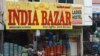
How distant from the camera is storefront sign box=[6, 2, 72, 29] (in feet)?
94.2

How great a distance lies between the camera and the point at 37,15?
29.6 metres

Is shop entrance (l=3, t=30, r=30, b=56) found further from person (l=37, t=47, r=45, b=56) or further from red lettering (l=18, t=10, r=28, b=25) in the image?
red lettering (l=18, t=10, r=28, b=25)

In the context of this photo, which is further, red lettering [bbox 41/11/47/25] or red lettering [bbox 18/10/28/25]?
red lettering [bbox 41/11/47/25]

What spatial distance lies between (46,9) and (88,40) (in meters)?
5.28

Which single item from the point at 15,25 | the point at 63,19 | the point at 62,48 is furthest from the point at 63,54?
the point at 15,25

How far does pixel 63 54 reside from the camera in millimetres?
31891

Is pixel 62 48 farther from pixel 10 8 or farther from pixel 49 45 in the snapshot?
pixel 10 8

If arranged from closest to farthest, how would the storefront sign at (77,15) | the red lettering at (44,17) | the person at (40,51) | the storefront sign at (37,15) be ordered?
the storefront sign at (37,15) < the red lettering at (44,17) < the person at (40,51) < the storefront sign at (77,15)

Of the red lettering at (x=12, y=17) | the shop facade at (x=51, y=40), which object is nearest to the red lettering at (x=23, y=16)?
the red lettering at (x=12, y=17)

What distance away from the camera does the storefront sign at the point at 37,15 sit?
94.2 feet

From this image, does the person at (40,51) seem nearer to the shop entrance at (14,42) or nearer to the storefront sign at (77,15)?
the shop entrance at (14,42)

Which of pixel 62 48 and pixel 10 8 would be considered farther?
pixel 62 48

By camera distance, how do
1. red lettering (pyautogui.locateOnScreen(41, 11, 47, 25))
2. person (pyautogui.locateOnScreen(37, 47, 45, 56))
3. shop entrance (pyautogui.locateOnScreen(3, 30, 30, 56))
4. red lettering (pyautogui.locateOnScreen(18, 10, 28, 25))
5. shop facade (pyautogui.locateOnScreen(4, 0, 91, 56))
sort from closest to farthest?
red lettering (pyautogui.locateOnScreen(18, 10, 28, 25)), shop entrance (pyautogui.locateOnScreen(3, 30, 30, 56)), red lettering (pyautogui.locateOnScreen(41, 11, 47, 25)), person (pyautogui.locateOnScreen(37, 47, 45, 56)), shop facade (pyautogui.locateOnScreen(4, 0, 91, 56))

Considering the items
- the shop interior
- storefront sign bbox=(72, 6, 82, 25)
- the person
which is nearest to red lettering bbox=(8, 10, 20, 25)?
the shop interior
